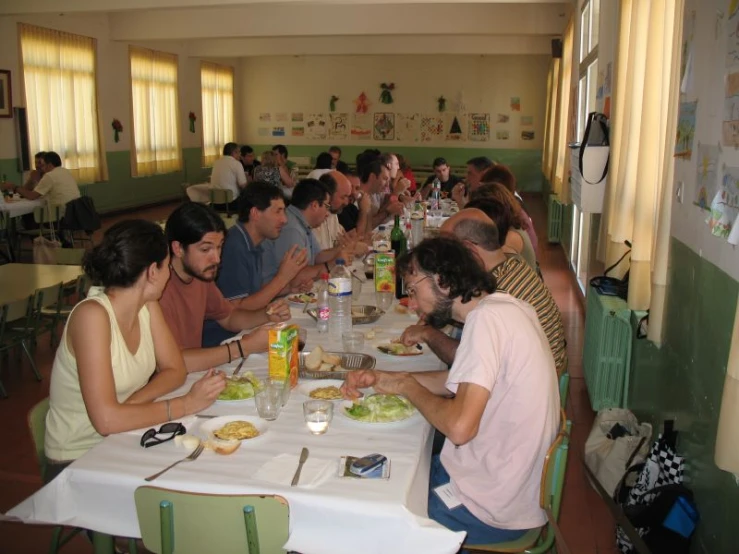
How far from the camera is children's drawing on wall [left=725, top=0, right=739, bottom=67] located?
2.10 metres

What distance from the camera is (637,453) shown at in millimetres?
2934

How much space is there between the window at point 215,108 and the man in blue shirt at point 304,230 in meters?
11.2

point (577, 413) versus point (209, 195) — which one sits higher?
point (209, 195)

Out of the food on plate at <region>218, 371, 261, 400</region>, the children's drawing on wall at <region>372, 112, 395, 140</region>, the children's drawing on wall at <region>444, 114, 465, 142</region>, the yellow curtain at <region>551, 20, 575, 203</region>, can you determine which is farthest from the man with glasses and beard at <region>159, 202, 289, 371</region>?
the children's drawing on wall at <region>372, 112, 395, 140</region>

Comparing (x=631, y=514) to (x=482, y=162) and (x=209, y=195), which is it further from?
(x=209, y=195)

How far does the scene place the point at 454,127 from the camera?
1582 centimetres

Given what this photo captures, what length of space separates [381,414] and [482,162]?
4984 millimetres

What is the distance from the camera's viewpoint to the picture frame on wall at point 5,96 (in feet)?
30.8

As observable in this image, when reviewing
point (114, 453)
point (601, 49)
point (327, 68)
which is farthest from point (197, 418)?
point (327, 68)

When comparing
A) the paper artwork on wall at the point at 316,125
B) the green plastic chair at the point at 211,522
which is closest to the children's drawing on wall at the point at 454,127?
the paper artwork on wall at the point at 316,125

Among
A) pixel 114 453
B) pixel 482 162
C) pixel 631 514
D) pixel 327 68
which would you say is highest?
pixel 327 68

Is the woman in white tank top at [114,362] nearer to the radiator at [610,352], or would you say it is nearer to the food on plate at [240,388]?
the food on plate at [240,388]

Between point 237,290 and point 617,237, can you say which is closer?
point 237,290

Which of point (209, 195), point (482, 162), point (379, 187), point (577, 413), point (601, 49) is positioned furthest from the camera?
point (209, 195)
